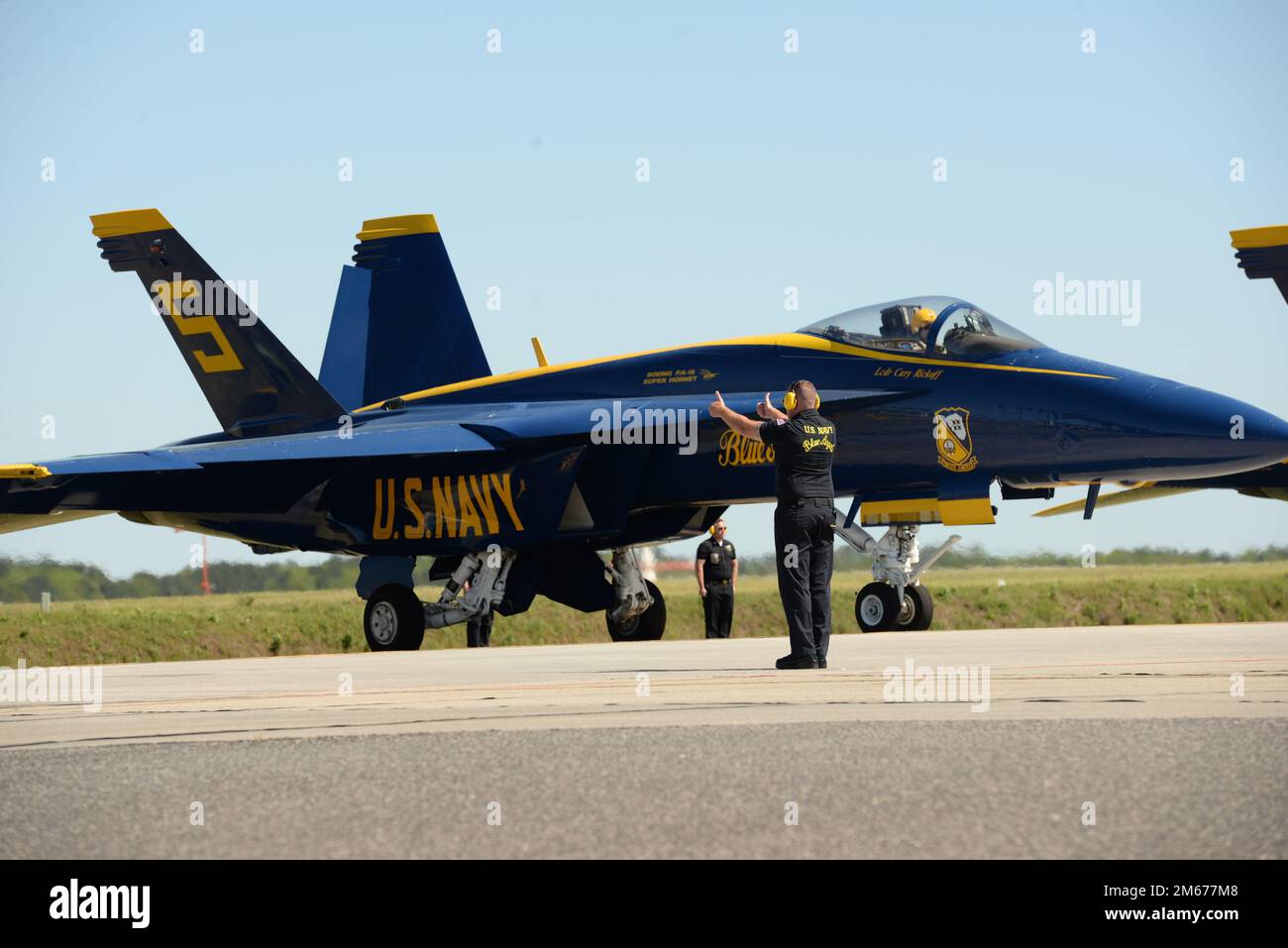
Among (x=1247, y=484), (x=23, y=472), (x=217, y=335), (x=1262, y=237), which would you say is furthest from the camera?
(x=217, y=335)

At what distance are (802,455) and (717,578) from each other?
31.7ft

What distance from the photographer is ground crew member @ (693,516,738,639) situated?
65.3 feet

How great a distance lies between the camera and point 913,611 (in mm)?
16094

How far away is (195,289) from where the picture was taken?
19.6 metres

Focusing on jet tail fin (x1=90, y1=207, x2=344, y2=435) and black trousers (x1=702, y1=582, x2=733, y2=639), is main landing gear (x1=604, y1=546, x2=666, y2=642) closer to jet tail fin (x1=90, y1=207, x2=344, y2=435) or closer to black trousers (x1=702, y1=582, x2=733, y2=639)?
black trousers (x1=702, y1=582, x2=733, y2=639)

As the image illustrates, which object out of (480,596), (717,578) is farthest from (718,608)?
(480,596)

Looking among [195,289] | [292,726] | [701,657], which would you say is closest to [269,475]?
[195,289]

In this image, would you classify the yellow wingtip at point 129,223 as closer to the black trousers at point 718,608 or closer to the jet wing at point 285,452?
the jet wing at point 285,452

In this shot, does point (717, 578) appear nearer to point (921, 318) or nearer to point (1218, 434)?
point (921, 318)

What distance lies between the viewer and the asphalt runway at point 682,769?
4469 mm

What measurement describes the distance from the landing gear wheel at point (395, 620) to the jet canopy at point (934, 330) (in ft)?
17.2

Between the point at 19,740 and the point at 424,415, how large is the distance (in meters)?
11.5
